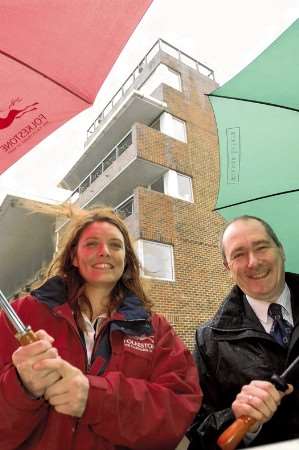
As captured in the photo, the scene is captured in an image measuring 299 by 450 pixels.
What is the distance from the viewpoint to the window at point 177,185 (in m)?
10.1

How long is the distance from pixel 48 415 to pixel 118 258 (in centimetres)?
79

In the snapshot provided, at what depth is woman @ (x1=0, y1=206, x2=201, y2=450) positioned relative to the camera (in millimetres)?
1332

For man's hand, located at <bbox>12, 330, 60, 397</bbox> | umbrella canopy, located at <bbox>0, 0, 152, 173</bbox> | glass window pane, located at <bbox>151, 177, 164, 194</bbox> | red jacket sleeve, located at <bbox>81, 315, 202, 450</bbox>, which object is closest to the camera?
man's hand, located at <bbox>12, 330, 60, 397</bbox>

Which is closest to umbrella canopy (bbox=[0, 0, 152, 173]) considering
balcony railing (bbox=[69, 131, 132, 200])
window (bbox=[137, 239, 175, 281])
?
window (bbox=[137, 239, 175, 281])

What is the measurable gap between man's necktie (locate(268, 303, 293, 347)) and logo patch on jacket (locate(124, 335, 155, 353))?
0.68 m

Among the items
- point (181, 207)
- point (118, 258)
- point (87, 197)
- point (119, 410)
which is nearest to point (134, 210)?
point (181, 207)

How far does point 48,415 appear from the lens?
1539 millimetres

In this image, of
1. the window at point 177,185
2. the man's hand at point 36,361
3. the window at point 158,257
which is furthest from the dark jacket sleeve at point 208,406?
the window at point 177,185

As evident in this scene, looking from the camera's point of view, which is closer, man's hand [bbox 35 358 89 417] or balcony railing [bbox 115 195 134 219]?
man's hand [bbox 35 358 89 417]

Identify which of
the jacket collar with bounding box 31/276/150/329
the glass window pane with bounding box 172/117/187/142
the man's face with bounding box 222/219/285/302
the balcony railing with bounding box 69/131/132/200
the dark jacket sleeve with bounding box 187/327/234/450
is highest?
the glass window pane with bounding box 172/117/187/142

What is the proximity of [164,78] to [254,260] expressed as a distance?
1078 centimetres

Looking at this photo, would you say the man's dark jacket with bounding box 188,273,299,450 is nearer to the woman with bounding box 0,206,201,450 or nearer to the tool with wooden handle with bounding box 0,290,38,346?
the woman with bounding box 0,206,201,450

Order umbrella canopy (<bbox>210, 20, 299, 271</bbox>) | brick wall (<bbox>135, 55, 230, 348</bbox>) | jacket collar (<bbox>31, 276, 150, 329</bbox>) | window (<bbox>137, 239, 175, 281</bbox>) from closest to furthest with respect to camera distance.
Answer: jacket collar (<bbox>31, 276, 150, 329</bbox>) → umbrella canopy (<bbox>210, 20, 299, 271</bbox>) → brick wall (<bbox>135, 55, 230, 348</bbox>) → window (<bbox>137, 239, 175, 281</bbox>)

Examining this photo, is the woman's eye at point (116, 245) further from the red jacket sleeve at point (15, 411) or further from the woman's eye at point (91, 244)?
the red jacket sleeve at point (15, 411)
